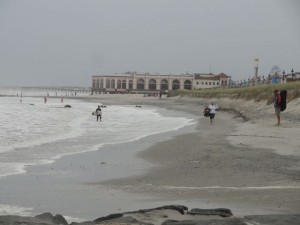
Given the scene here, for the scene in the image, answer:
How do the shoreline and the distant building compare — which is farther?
the distant building

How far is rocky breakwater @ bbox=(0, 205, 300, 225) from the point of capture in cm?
568

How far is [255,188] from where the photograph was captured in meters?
8.35

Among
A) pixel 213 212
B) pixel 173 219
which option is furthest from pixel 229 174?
pixel 173 219

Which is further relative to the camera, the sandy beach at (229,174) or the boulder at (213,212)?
the sandy beach at (229,174)

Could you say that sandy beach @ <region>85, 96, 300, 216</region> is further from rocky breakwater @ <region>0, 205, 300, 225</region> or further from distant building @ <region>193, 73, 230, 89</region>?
distant building @ <region>193, 73, 230, 89</region>

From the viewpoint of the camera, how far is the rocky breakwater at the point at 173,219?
224 inches

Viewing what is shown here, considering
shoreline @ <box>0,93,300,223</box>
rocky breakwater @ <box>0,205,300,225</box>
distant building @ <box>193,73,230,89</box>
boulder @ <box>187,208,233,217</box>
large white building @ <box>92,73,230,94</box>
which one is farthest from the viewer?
large white building @ <box>92,73,230,94</box>

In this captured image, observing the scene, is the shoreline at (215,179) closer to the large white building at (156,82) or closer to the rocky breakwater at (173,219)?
the rocky breakwater at (173,219)

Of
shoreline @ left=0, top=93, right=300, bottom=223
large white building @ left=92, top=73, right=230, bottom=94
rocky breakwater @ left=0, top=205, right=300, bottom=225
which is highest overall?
large white building @ left=92, top=73, right=230, bottom=94

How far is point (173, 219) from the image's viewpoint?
234 inches

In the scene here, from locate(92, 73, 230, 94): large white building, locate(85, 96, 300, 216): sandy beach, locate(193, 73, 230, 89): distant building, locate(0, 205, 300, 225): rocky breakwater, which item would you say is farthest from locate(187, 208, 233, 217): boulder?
locate(92, 73, 230, 94): large white building

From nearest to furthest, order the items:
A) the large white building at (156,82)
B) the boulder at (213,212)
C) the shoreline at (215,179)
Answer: the boulder at (213,212) → the shoreline at (215,179) → the large white building at (156,82)

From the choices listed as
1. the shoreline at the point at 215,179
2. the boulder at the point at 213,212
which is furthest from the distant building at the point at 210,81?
the boulder at the point at 213,212

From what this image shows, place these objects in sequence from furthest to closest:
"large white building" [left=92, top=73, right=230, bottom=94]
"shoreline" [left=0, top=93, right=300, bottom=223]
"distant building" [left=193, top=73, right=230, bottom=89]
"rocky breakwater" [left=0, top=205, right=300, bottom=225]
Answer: "large white building" [left=92, top=73, right=230, bottom=94]
"distant building" [left=193, top=73, right=230, bottom=89]
"shoreline" [left=0, top=93, right=300, bottom=223]
"rocky breakwater" [left=0, top=205, right=300, bottom=225]
